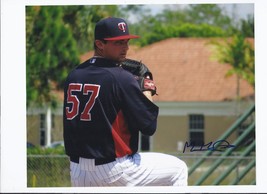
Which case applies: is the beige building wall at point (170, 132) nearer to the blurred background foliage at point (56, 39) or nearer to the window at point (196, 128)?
the window at point (196, 128)

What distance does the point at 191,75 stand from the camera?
90.0 feet

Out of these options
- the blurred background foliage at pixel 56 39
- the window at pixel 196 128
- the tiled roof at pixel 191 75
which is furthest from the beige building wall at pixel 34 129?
the tiled roof at pixel 191 75

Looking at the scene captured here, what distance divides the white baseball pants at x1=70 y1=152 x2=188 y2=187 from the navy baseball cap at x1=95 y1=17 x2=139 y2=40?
0.77 metres

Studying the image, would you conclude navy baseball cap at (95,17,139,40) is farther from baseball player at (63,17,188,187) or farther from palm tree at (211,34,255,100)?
palm tree at (211,34,255,100)

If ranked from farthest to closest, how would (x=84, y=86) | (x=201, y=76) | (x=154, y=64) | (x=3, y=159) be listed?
(x=201, y=76)
(x=154, y=64)
(x=3, y=159)
(x=84, y=86)

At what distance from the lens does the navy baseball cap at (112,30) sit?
5395 millimetres

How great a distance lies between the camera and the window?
76.4 ft

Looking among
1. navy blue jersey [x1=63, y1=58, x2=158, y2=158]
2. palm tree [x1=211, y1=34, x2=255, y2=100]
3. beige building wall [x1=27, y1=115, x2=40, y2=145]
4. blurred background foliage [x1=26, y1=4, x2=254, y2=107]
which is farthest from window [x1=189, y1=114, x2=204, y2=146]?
navy blue jersey [x1=63, y1=58, x2=158, y2=158]

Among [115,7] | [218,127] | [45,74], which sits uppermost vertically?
[115,7]

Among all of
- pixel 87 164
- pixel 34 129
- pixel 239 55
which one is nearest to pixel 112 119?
pixel 87 164
